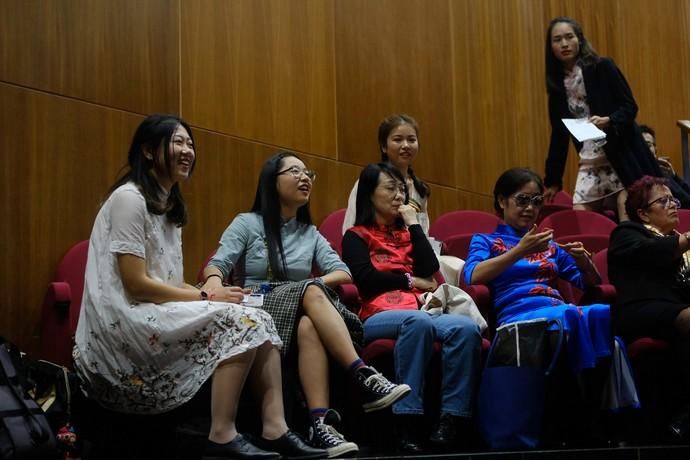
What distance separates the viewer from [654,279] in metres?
3.07

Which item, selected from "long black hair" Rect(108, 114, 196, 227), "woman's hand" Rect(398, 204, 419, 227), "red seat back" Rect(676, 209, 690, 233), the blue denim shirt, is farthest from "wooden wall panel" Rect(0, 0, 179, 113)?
"red seat back" Rect(676, 209, 690, 233)

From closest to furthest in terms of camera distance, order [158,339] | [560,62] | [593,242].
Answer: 1. [158,339]
2. [593,242]
3. [560,62]

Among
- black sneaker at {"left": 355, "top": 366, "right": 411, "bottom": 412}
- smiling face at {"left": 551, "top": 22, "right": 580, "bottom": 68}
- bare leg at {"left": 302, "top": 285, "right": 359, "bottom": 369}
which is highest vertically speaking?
smiling face at {"left": 551, "top": 22, "right": 580, "bottom": 68}

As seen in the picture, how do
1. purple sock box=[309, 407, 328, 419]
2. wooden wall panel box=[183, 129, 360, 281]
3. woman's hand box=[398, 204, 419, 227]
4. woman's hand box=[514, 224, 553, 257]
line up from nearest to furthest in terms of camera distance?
purple sock box=[309, 407, 328, 419]
woman's hand box=[514, 224, 553, 257]
woman's hand box=[398, 204, 419, 227]
wooden wall panel box=[183, 129, 360, 281]

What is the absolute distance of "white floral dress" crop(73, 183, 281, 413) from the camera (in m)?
2.45

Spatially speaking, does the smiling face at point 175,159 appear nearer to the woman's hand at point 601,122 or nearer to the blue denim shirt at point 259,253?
the blue denim shirt at point 259,253

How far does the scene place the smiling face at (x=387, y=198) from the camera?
10.5ft

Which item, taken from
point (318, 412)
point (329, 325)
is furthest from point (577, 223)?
point (318, 412)

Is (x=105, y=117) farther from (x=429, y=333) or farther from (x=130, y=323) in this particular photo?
(x=429, y=333)

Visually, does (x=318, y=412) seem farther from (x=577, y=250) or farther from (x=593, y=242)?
(x=593, y=242)

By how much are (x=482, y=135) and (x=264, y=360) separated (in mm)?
3240

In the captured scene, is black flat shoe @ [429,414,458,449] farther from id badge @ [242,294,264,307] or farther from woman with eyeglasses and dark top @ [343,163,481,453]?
id badge @ [242,294,264,307]

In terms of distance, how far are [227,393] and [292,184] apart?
3.03ft

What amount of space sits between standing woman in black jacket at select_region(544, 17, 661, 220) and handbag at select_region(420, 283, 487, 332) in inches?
55.9
